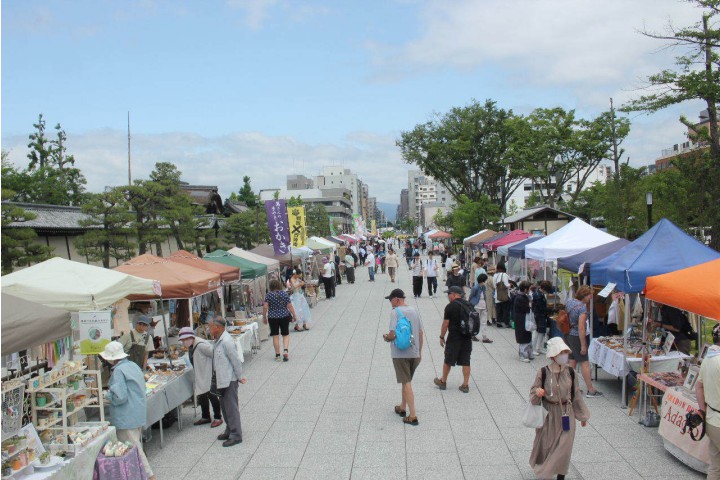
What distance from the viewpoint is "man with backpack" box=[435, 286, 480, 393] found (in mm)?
8000

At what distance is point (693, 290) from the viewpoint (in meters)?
5.92

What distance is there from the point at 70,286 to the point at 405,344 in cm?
420

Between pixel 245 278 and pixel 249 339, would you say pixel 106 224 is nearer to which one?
pixel 245 278

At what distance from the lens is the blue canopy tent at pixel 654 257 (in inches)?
288

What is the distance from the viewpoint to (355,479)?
542cm

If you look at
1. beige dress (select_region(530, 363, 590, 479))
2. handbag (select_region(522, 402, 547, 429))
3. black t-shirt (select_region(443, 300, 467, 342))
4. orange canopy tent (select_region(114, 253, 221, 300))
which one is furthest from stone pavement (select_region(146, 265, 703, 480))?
orange canopy tent (select_region(114, 253, 221, 300))

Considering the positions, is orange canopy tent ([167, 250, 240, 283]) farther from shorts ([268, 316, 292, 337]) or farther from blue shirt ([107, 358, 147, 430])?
blue shirt ([107, 358, 147, 430])

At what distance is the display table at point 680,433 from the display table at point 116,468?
5.15m

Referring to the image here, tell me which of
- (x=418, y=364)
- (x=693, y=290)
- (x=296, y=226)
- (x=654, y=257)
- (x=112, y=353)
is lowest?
(x=418, y=364)

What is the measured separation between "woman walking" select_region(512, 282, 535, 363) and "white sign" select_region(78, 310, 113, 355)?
261 inches

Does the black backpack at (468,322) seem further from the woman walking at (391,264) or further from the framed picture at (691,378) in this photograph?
the woman walking at (391,264)

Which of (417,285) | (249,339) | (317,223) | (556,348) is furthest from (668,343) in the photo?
(317,223)

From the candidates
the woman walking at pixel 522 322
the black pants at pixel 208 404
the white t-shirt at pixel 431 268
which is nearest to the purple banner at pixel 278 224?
the white t-shirt at pixel 431 268

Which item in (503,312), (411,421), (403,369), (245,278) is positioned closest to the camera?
(403,369)
